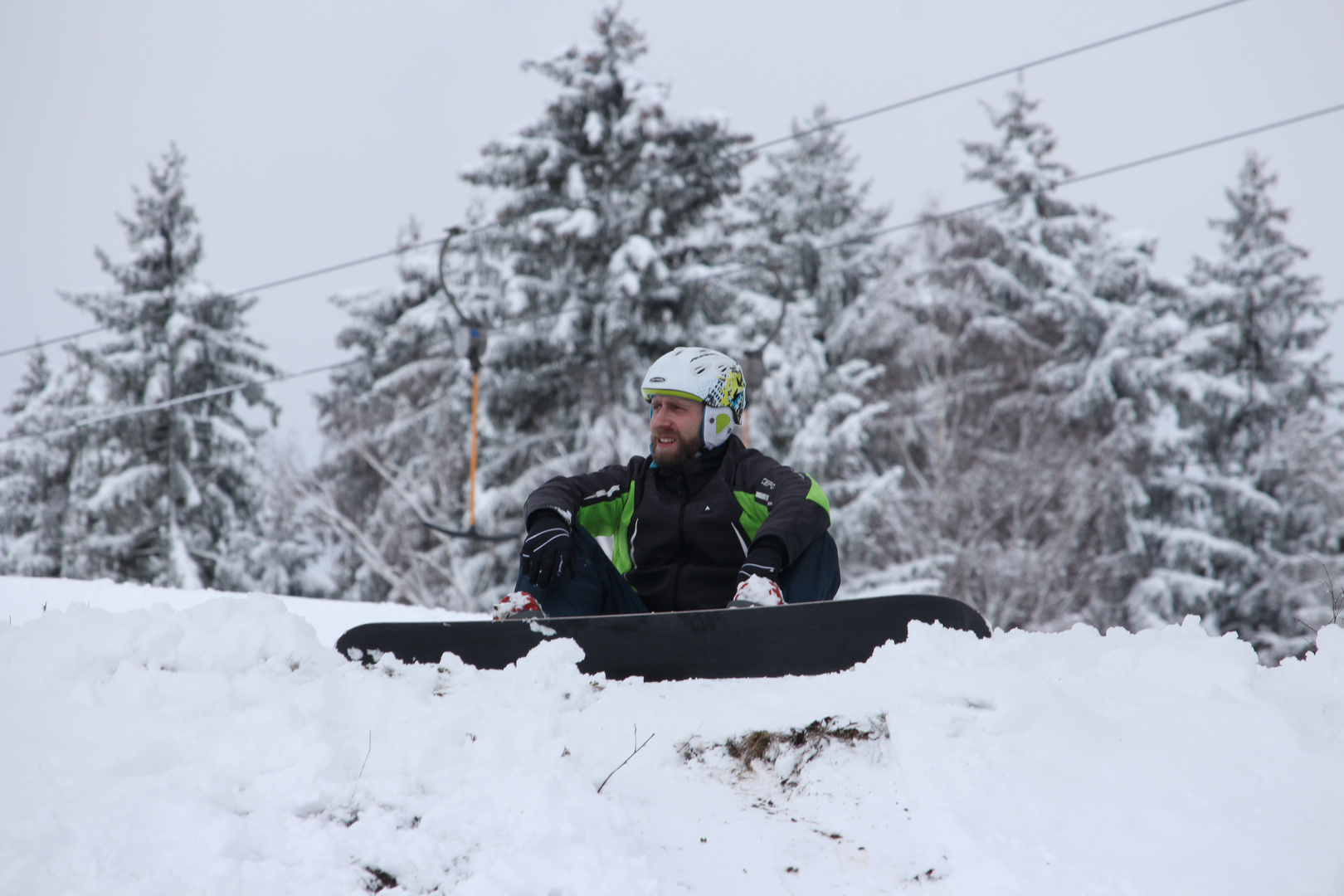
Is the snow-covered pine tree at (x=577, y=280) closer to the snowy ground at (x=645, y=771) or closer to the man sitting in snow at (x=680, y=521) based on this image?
the man sitting in snow at (x=680, y=521)

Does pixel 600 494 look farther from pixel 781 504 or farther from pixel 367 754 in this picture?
pixel 367 754

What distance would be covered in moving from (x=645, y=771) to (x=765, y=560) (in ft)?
4.05

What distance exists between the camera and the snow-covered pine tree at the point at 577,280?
55.3 feet

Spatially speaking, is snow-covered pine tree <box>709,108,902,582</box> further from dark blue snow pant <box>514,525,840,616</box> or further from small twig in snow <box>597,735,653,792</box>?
small twig in snow <box>597,735,653,792</box>

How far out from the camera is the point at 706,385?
429 centimetres

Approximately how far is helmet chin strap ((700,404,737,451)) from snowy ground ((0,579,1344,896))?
1.42 metres

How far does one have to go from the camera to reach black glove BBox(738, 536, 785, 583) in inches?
143

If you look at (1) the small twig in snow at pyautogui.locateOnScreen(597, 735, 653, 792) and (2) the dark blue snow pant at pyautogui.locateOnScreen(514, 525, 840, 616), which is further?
(2) the dark blue snow pant at pyautogui.locateOnScreen(514, 525, 840, 616)

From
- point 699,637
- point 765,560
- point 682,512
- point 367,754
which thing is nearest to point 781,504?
point 765,560

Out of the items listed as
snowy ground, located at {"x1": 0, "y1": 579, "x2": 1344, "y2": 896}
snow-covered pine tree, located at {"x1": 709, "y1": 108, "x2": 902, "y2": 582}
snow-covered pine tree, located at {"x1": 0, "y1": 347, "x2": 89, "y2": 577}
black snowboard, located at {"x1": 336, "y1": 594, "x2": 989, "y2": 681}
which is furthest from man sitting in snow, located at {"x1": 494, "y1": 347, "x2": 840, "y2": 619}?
snow-covered pine tree, located at {"x1": 0, "y1": 347, "x2": 89, "y2": 577}

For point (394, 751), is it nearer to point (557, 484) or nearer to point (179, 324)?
point (557, 484)

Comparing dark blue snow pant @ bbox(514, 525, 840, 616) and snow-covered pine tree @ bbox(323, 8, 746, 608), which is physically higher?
snow-covered pine tree @ bbox(323, 8, 746, 608)

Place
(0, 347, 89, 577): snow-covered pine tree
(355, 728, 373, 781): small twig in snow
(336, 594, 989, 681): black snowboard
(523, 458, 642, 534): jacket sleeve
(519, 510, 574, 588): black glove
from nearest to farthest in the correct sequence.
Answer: (355, 728, 373, 781): small twig in snow
(336, 594, 989, 681): black snowboard
(519, 510, 574, 588): black glove
(523, 458, 642, 534): jacket sleeve
(0, 347, 89, 577): snow-covered pine tree

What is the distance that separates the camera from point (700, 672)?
3.34 m
